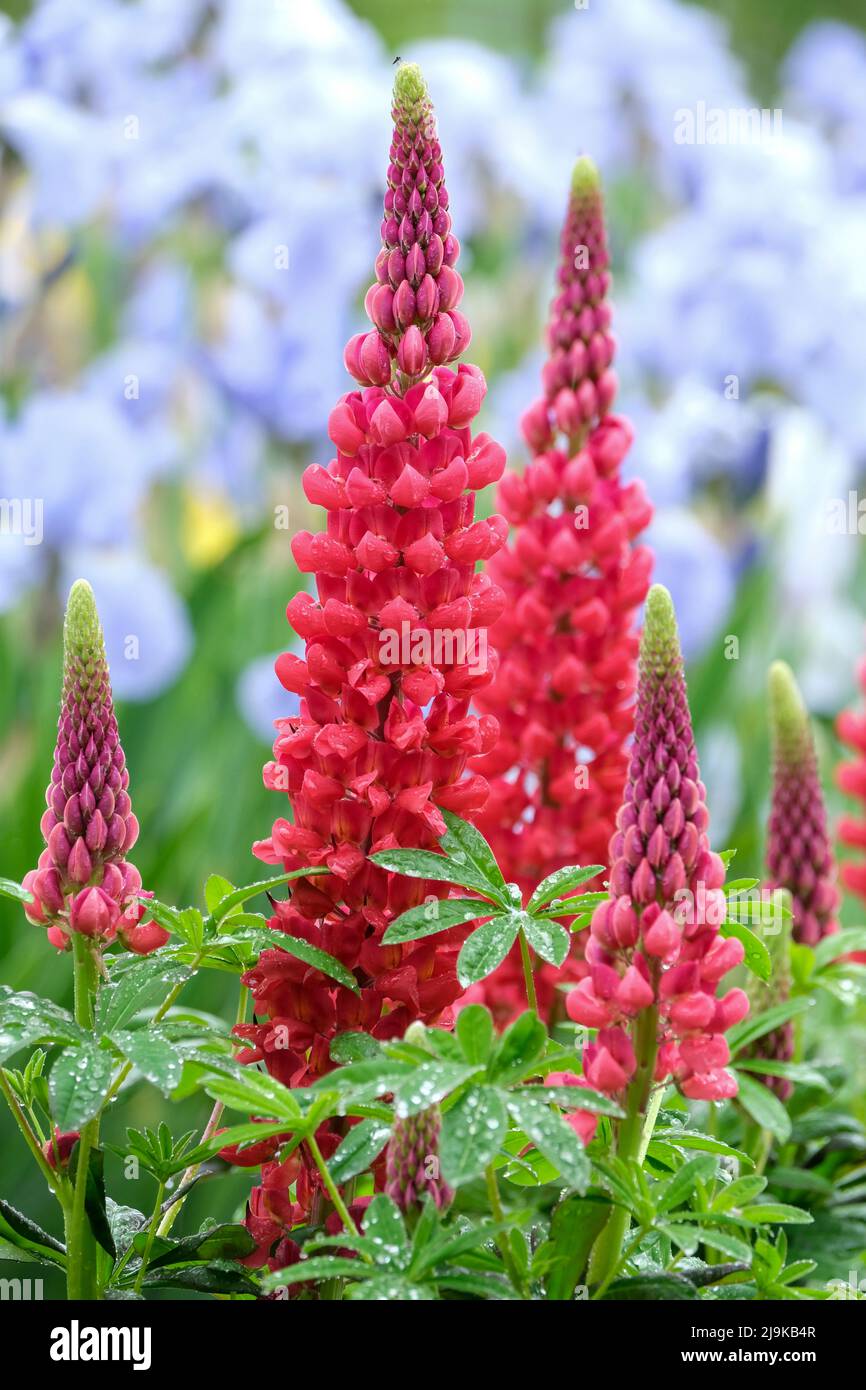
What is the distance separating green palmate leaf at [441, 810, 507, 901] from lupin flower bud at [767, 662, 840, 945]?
11.5 inches

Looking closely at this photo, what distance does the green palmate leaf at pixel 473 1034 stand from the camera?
1.54 ft

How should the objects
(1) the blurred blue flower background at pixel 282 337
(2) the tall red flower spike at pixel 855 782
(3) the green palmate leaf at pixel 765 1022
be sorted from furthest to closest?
1. (1) the blurred blue flower background at pixel 282 337
2. (2) the tall red flower spike at pixel 855 782
3. (3) the green palmate leaf at pixel 765 1022

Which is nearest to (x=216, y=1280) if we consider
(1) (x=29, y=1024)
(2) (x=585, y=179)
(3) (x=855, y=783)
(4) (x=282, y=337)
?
(1) (x=29, y=1024)

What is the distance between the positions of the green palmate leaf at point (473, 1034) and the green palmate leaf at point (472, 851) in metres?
0.07

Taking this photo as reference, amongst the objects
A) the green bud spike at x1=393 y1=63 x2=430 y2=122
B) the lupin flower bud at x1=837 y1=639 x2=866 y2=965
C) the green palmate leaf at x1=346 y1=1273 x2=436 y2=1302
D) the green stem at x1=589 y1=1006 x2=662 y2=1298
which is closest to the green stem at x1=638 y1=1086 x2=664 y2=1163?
the green stem at x1=589 y1=1006 x2=662 y2=1298

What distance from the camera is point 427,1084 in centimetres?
44

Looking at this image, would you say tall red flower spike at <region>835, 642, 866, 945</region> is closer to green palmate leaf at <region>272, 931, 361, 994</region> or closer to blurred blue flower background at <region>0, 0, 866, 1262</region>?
blurred blue flower background at <region>0, 0, 866, 1262</region>

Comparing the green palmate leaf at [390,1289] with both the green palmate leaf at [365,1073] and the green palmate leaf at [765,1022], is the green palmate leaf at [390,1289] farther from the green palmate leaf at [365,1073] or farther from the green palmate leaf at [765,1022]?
the green palmate leaf at [765,1022]

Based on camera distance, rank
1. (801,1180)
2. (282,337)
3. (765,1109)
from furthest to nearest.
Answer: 1. (282,337)
2. (801,1180)
3. (765,1109)

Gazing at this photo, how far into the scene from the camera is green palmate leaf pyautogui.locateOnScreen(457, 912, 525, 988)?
0.48 m

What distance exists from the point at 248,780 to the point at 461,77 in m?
0.83

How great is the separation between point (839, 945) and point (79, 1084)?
0.43 metres

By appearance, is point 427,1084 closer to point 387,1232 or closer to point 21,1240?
point 387,1232

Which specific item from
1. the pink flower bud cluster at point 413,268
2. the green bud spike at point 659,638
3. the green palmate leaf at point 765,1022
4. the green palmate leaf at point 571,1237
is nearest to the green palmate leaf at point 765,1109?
the green palmate leaf at point 765,1022
